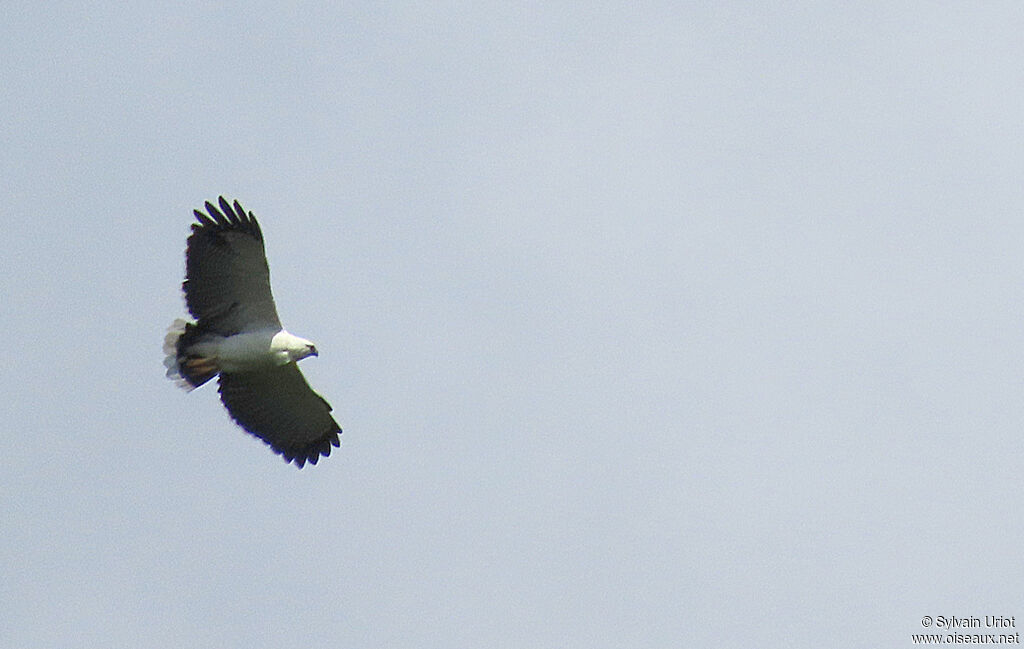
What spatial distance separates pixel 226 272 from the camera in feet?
58.9

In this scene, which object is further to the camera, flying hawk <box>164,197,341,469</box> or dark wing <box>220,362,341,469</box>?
dark wing <box>220,362,341,469</box>

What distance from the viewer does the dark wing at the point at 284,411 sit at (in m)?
19.0

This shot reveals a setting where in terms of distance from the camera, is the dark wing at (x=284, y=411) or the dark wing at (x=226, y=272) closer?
the dark wing at (x=226, y=272)

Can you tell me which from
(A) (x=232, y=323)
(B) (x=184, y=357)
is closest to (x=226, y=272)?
(A) (x=232, y=323)

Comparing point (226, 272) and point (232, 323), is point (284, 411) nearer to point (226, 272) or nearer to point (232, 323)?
point (232, 323)

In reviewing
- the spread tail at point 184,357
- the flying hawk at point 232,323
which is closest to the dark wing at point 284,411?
the flying hawk at point 232,323

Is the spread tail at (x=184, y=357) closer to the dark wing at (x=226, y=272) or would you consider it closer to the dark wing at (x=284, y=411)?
the dark wing at (x=226, y=272)

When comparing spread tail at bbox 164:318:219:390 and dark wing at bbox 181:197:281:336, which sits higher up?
dark wing at bbox 181:197:281:336

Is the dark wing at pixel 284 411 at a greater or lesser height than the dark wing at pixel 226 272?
lesser

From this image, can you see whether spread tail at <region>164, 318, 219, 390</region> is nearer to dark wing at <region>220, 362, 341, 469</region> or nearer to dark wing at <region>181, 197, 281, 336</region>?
dark wing at <region>181, 197, 281, 336</region>

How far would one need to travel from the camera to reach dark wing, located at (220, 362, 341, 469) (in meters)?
19.0

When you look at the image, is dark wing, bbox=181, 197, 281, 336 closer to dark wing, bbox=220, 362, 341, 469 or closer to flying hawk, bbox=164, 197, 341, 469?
flying hawk, bbox=164, 197, 341, 469

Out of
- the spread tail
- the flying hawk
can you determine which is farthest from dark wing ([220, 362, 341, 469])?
the spread tail

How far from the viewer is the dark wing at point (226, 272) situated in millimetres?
17812
